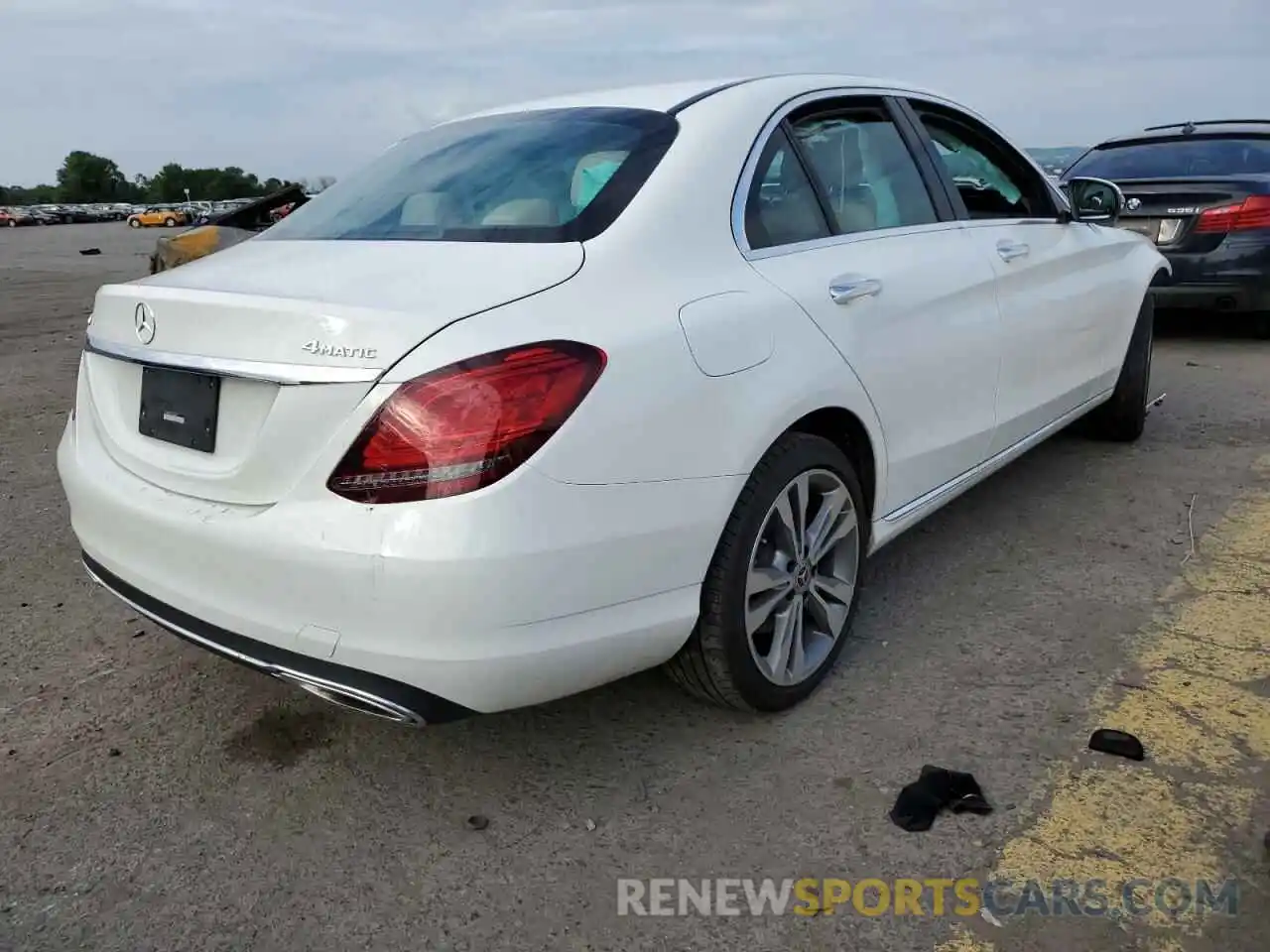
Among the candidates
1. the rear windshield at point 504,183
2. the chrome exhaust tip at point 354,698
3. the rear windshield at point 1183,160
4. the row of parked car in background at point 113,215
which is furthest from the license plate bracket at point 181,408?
the row of parked car in background at point 113,215

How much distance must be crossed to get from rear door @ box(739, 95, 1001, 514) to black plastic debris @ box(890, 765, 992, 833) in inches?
33.5

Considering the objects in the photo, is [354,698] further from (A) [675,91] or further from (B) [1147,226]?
(B) [1147,226]

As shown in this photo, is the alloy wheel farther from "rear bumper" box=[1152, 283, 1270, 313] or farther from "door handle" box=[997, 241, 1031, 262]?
"rear bumper" box=[1152, 283, 1270, 313]

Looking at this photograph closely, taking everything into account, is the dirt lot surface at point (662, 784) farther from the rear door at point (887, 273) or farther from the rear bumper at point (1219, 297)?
the rear bumper at point (1219, 297)

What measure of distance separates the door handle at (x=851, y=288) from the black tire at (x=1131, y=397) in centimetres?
246

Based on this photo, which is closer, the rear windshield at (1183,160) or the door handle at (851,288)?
the door handle at (851,288)

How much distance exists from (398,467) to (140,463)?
2.59ft

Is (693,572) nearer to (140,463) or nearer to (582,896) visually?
(582,896)

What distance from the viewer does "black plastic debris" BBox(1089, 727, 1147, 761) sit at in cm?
253

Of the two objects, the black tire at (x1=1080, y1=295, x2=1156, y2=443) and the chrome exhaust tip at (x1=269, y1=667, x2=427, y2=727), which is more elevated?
the black tire at (x1=1080, y1=295, x2=1156, y2=443)

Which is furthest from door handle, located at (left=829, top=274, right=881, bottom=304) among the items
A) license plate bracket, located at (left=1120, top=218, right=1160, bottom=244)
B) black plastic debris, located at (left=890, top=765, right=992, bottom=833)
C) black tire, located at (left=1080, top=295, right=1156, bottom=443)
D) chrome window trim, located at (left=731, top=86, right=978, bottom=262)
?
license plate bracket, located at (left=1120, top=218, right=1160, bottom=244)

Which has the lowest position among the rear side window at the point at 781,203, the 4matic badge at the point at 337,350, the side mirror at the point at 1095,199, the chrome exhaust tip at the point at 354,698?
the chrome exhaust tip at the point at 354,698

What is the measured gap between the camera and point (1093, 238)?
4.35 m

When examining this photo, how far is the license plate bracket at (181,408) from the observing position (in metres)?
2.18
